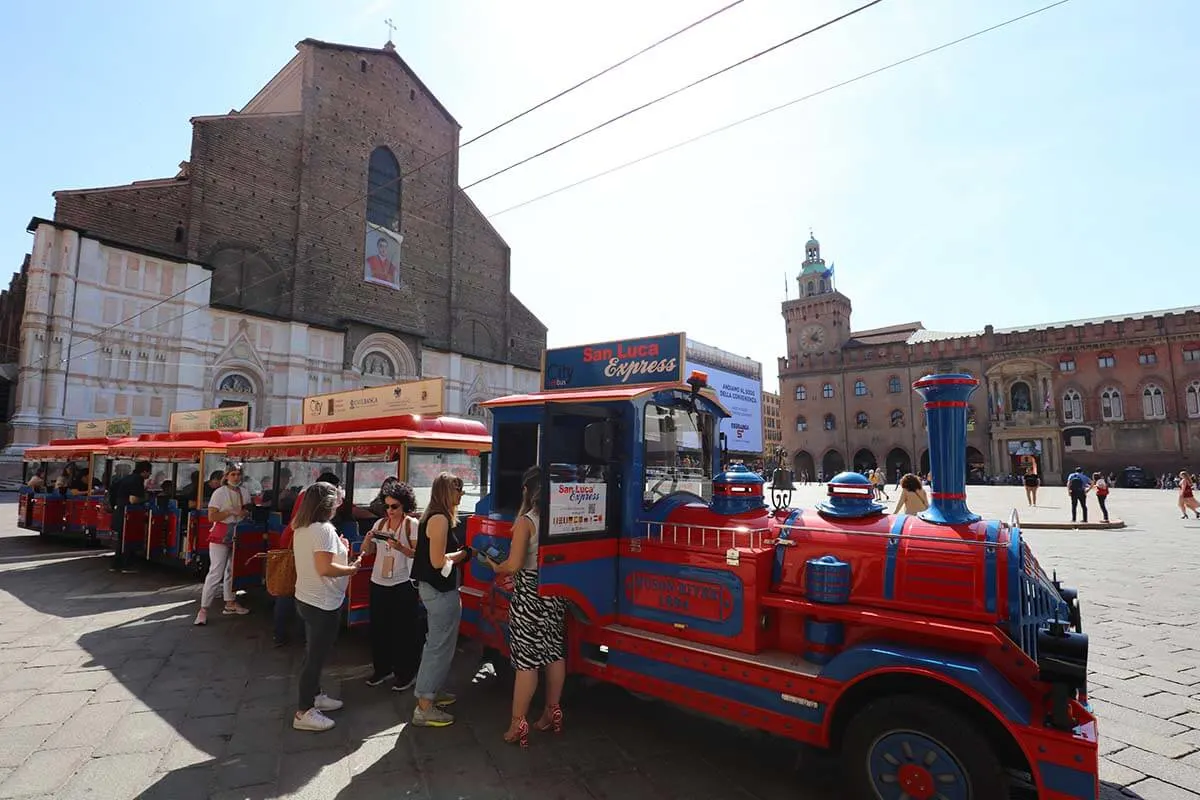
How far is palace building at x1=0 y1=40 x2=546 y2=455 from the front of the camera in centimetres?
2166

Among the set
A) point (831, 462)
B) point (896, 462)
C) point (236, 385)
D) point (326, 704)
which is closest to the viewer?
point (326, 704)

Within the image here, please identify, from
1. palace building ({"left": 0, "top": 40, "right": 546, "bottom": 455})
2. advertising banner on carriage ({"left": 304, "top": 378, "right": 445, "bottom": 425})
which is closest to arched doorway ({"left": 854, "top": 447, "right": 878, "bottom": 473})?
palace building ({"left": 0, "top": 40, "right": 546, "bottom": 455})

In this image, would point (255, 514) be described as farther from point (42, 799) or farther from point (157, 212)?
point (157, 212)

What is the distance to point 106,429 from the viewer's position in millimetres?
16750

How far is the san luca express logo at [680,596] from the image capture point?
3.70m

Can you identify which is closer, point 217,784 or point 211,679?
point 217,784

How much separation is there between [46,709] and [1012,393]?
53335 millimetres

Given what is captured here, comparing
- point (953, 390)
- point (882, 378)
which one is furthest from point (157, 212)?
point (882, 378)

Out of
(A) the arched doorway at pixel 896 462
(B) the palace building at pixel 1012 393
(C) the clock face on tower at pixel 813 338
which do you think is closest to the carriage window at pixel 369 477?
(B) the palace building at pixel 1012 393

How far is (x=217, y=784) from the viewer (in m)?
3.41

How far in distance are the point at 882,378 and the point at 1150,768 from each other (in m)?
49.8

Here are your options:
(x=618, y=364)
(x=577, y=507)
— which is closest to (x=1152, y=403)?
(x=618, y=364)

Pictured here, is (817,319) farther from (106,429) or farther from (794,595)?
(794,595)

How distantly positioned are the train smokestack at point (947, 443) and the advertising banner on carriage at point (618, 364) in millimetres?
1712
